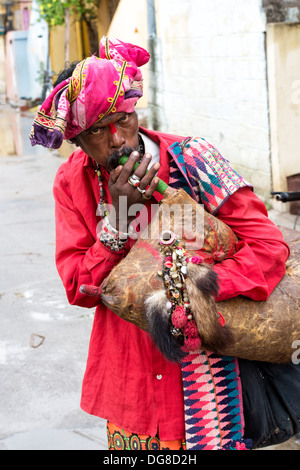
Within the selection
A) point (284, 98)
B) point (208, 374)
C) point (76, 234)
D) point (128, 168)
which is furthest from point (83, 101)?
point (284, 98)

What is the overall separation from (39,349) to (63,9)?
1456 centimetres

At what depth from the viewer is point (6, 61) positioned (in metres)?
31.0

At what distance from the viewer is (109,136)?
1.91 m

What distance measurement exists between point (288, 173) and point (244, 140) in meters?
0.75

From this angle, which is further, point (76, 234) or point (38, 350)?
point (38, 350)

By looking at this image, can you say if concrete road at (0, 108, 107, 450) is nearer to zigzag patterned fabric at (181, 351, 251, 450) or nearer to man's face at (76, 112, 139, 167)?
zigzag patterned fabric at (181, 351, 251, 450)

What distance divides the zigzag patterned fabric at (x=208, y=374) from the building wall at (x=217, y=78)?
4.98 m

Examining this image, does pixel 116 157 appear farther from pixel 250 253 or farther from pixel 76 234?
pixel 250 253

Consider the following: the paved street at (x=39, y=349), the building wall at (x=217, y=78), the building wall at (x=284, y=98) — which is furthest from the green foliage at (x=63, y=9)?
the building wall at (x=284, y=98)

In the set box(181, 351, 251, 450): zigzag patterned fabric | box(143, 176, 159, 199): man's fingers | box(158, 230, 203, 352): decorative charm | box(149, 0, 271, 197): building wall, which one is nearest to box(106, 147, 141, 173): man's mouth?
box(143, 176, 159, 199): man's fingers

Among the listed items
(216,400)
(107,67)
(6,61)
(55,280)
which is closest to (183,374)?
(216,400)

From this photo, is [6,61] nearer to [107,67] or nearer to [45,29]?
[45,29]

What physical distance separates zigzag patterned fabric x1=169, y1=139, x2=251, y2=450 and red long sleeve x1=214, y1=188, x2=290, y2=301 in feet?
0.19

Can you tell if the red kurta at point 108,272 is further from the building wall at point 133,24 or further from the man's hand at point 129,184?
the building wall at point 133,24
